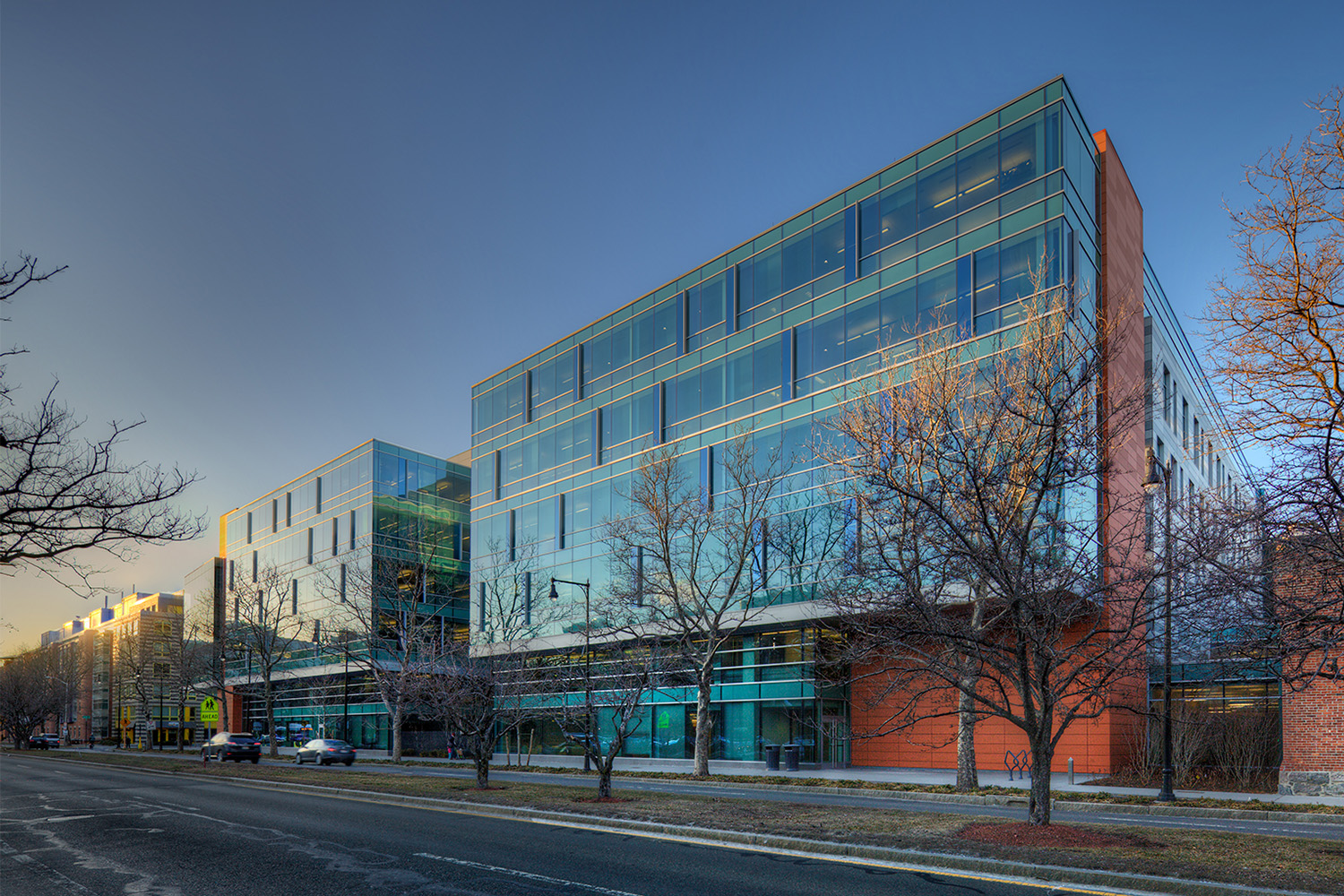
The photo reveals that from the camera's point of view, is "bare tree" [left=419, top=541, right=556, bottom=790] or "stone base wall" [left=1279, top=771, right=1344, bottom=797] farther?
"bare tree" [left=419, top=541, right=556, bottom=790]

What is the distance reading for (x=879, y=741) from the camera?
113 feet

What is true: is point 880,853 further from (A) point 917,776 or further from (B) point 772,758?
(B) point 772,758

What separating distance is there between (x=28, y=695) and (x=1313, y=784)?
110m

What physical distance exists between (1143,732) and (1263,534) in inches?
713

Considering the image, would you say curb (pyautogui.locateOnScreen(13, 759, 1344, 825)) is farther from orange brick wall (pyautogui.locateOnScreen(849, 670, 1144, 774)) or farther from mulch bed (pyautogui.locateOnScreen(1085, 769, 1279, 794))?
mulch bed (pyautogui.locateOnScreen(1085, 769, 1279, 794))

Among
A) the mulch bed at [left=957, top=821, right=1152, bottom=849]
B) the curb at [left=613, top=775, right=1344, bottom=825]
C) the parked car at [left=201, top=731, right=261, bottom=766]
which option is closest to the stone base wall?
the curb at [left=613, top=775, right=1344, bottom=825]

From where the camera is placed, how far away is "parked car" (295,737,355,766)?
40812 mm

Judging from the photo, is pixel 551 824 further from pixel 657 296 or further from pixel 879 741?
pixel 657 296

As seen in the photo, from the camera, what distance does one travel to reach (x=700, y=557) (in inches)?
1585

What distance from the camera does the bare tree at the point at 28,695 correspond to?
8406cm

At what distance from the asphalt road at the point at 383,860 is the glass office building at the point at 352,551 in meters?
41.1

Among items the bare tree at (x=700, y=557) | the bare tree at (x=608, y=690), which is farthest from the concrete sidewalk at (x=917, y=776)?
the bare tree at (x=608, y=690)

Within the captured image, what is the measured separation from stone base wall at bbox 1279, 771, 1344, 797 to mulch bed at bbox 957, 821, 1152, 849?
1278cm

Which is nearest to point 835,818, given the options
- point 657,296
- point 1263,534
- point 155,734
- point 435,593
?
point 1263,534
